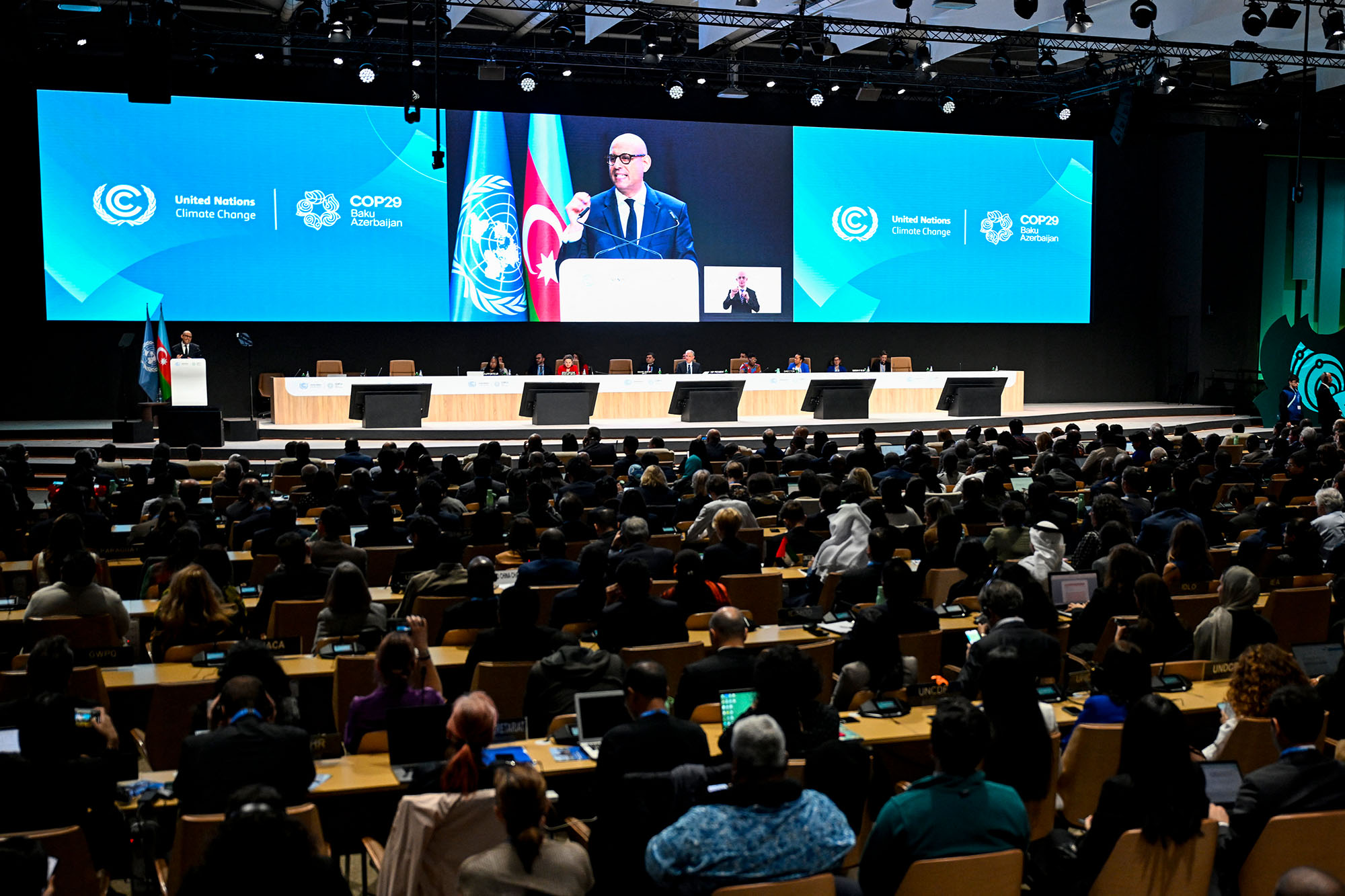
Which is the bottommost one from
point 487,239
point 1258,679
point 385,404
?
point 1258,679

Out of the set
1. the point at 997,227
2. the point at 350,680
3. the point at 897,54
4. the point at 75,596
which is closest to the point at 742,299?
the point at 997,227

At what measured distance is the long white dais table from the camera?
53.8 feet

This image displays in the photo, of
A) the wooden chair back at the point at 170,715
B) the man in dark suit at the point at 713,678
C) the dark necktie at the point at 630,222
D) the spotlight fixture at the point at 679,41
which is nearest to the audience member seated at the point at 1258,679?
the man in dark suit at the point at 713,678

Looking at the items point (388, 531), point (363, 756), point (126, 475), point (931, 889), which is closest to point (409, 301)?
point (126, 475)

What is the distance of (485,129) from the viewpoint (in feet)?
60.6

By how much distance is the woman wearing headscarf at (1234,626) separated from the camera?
5441 mm

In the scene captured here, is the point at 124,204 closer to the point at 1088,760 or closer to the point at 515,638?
the point at 515,638

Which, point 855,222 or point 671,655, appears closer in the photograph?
point 671,655

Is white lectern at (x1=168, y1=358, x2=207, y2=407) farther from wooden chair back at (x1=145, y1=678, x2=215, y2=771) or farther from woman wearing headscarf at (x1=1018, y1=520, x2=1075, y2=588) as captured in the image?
woman wearing headscarf at (x1=1018, y1=520, x2=1075, y2=588)

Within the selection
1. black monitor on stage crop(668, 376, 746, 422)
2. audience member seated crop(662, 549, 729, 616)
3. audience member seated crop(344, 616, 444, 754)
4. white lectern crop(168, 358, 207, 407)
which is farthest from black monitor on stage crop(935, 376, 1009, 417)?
audience member seated crop(344, 616, 444, 754)

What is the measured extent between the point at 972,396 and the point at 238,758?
16347mm

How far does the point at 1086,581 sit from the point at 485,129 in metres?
14.2

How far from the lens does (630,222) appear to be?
62.5 ft

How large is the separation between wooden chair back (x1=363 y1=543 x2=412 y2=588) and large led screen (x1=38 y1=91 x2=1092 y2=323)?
10.9 meters
